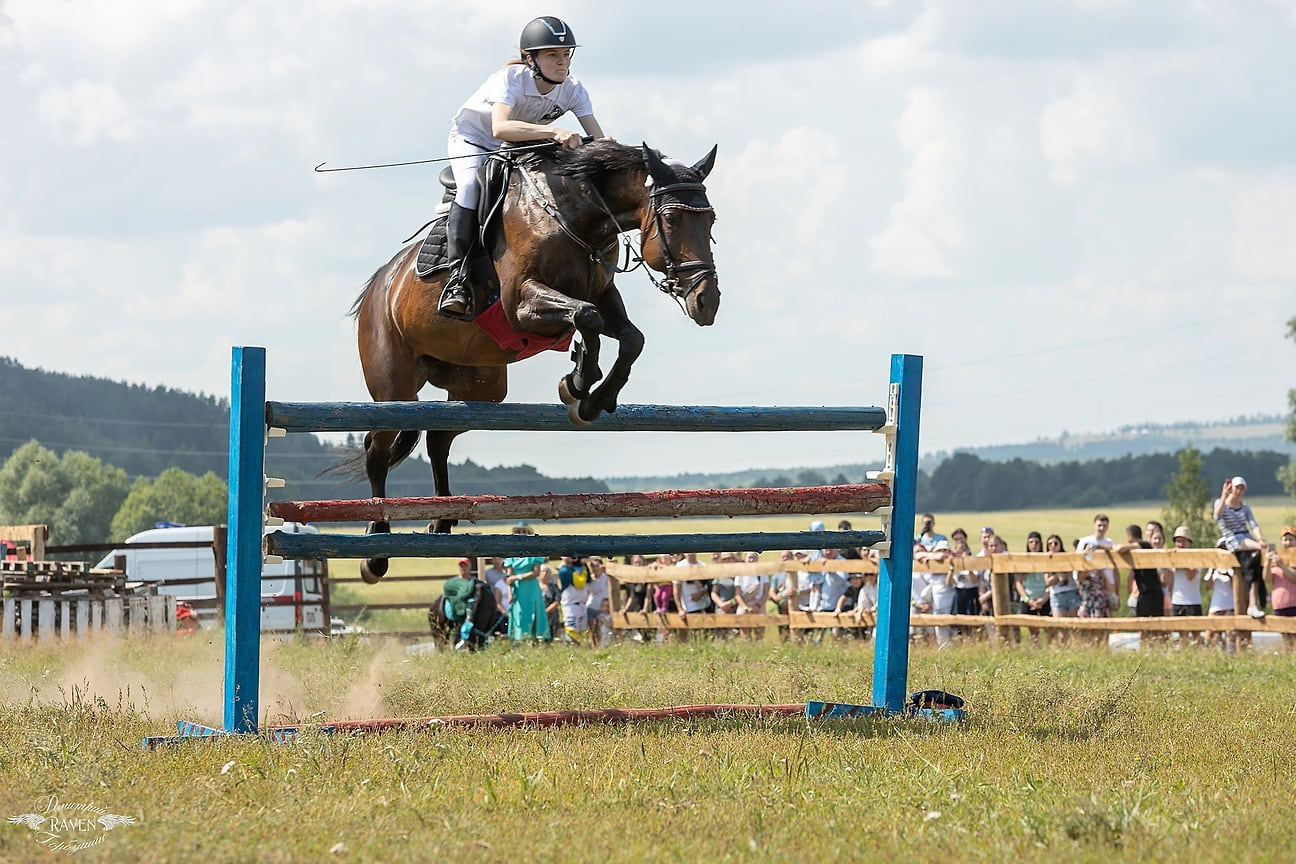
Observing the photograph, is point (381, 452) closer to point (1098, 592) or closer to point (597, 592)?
point (1098, 592)

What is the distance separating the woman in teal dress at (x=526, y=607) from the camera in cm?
1672

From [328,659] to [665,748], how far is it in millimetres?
6385

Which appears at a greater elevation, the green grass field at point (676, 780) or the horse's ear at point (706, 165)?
the horse's ear at point (706, 165)

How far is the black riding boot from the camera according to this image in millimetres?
7527

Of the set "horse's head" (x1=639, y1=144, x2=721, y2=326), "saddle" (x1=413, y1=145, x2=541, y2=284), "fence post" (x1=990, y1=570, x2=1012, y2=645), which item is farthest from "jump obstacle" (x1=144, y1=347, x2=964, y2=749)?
"fence post" (x1=990, y1=570, x2=1012, y2=645)

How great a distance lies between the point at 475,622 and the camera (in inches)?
627

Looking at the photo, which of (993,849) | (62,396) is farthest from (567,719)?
(62,396)

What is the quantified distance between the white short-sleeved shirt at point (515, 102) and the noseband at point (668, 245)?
120 centimetres

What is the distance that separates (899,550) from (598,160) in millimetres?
2506

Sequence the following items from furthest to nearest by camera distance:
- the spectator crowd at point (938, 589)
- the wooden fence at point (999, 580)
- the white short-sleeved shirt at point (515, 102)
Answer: the spectator crowd at point (938, 589) < the wooden fence at point (999, 580) < the white short-sleeved shirt at point (515, 102)

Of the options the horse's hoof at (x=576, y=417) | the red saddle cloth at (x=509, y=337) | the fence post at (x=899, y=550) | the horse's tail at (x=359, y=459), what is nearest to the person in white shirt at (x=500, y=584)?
the horse's tail at (x=359, y=459)

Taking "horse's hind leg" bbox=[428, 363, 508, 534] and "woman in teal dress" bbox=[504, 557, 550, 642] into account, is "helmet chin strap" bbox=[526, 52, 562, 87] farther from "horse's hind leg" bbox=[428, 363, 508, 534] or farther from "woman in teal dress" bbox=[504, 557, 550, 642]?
"woman in teal dress" bbox=[504, 557, 550, 642]

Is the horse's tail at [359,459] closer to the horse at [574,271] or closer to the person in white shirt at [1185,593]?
the horse at [574,271]

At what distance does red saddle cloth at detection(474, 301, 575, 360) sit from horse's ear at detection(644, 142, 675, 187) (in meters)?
1.12
